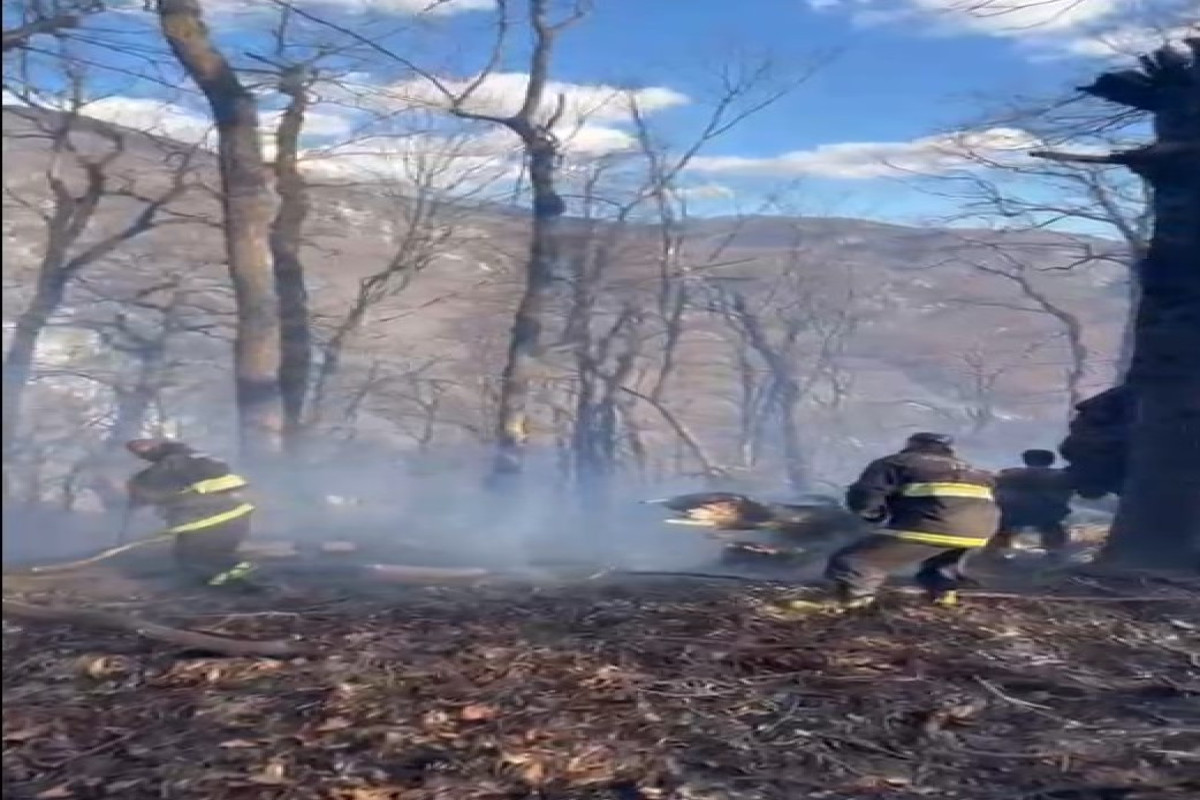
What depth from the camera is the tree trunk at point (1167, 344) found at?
7.92 metres

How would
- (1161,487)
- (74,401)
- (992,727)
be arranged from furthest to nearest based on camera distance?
(1161,487)
(74,401)
(992,727)

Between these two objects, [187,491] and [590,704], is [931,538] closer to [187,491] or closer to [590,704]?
[590,704]

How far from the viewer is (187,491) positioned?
638 centimetres

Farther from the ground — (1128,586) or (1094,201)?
(1094,201)

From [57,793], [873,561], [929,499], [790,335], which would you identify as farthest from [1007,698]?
[790,335]

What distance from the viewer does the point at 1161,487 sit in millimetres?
8445

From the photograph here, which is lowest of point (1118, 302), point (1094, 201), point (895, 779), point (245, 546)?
point (895, 779)

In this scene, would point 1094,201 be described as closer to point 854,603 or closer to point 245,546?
point 854,603

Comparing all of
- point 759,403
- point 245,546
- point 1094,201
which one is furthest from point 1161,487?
point 245,546

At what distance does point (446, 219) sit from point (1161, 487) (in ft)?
15.3

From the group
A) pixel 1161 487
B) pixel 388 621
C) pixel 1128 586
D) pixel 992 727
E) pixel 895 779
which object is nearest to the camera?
pixel 895 779

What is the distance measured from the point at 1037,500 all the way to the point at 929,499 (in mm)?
2262

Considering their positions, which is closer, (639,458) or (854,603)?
(854,603)

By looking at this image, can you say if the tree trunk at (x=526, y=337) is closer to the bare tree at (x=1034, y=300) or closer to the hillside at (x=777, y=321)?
the hillside at (x=777, y=321)
